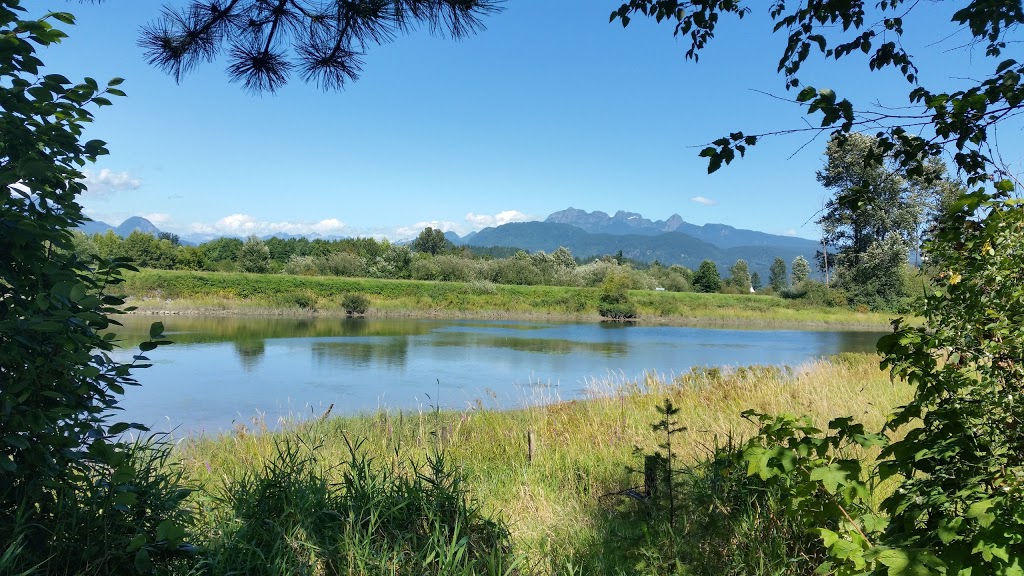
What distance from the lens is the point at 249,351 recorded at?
→ 62.4 feet

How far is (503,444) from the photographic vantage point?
18.4 ft

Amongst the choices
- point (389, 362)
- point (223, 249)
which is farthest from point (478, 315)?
point (223, 249)

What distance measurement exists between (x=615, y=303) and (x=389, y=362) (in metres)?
26.1

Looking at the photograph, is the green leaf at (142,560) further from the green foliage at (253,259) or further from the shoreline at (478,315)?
the green foliage at (253,259)

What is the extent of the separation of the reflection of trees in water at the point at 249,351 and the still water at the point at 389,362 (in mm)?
32

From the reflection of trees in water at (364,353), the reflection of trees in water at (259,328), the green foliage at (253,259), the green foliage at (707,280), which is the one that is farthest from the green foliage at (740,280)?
the reflection of trees in water at (364,353)

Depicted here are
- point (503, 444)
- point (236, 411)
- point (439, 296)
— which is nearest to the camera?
point (503, 444)

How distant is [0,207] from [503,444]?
450 centimetres

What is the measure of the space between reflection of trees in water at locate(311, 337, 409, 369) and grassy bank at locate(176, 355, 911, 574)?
9120 millimetres

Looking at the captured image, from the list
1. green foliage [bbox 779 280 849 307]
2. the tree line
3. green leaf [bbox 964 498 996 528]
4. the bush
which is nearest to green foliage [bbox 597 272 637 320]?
the tree line

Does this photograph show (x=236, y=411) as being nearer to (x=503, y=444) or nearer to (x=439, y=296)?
(x=503, y=444)

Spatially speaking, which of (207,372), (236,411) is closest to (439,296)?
(207,372)

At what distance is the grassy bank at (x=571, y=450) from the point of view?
2.92m

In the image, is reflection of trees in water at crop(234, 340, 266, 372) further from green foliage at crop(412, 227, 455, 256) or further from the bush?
green foliage at crop(412, 227, 455, 256)
